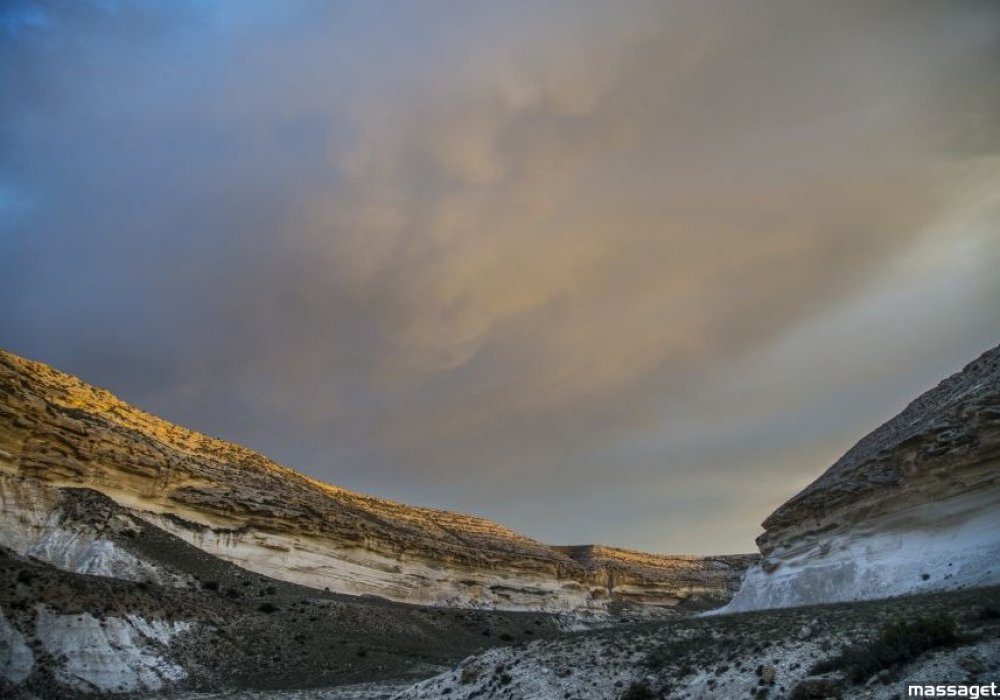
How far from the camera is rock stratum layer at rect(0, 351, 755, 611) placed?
136 ft

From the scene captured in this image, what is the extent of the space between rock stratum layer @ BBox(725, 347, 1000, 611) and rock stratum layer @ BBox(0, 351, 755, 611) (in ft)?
123

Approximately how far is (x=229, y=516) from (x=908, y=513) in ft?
162

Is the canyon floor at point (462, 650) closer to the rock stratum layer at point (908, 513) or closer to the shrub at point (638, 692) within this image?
the shrub at point (638, 692)

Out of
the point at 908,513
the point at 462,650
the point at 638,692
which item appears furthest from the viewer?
the point at 462,650

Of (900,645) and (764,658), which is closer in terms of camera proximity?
(900,645)

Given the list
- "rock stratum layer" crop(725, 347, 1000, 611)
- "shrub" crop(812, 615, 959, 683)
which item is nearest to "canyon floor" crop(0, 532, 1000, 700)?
"shrub" crop(812, 615, 959, 683)

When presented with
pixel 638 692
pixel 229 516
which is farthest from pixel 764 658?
pixel 229 516

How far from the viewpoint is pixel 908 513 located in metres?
32.2

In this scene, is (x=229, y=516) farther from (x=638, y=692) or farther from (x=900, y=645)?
(x=900, y=645)

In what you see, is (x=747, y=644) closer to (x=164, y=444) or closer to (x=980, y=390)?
(x=980, y=390)

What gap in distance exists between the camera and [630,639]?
87.4 ft

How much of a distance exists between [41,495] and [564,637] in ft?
118

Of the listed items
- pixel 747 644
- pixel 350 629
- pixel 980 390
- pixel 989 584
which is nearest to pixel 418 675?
pixel 350 629

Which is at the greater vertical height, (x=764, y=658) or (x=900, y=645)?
(x=900, y=645)
